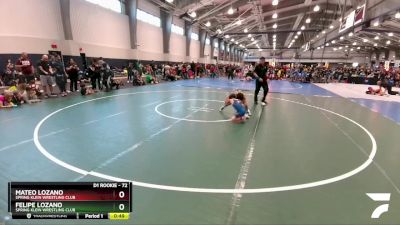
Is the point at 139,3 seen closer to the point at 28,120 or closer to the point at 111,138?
the point at 28,120

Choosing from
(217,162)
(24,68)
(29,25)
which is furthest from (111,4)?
(217,162)

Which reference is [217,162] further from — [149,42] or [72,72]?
[149,42]

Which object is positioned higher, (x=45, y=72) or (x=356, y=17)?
(x=356, y=17)

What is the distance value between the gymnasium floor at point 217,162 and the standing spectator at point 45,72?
Result: 3.56 meters

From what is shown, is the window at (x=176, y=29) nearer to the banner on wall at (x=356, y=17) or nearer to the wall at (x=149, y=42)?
the wall at (x=149, y=42)

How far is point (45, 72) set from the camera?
11234 millimetres

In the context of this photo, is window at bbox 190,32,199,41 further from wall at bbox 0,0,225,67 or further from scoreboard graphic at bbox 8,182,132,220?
scoreboard graphic at bbox 8,182,132,220

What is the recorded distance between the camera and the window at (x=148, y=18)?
74.0 feet

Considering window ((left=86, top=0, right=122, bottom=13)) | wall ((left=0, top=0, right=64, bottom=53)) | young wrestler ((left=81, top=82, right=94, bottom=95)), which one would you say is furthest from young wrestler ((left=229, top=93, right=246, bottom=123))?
window ((left=86, top=0, right=122, bottom=13))

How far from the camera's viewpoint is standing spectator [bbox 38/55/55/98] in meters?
11.2

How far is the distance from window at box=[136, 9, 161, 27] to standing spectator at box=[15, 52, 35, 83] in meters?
12.8

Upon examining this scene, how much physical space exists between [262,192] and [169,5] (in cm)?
2424

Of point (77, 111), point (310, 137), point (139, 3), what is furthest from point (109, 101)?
point (139, 3)

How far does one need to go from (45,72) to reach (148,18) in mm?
14791
